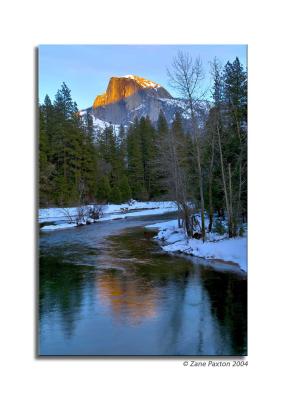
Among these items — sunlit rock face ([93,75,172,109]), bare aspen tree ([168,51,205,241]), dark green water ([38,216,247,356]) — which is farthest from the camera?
sunlit rock face ([93,75,172,109])

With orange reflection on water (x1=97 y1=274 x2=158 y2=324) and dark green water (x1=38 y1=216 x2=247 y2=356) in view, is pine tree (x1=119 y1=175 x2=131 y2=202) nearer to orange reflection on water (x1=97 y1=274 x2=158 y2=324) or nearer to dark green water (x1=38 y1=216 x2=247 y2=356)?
dark green water (x1=38 y1=216 x2=247 y2=356)

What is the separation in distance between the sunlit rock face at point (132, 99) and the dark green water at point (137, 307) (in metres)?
2.01

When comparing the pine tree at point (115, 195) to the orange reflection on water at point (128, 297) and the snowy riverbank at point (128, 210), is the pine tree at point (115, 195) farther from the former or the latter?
the orange reflection on water at point (128, 297)

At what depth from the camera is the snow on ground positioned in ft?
17.2

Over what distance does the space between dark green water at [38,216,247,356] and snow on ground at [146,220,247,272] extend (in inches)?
8.9

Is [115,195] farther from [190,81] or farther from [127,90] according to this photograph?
[127,90]

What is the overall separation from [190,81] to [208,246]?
3031 millimetres

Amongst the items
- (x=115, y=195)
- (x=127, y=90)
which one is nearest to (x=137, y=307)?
(x=127, y=90)

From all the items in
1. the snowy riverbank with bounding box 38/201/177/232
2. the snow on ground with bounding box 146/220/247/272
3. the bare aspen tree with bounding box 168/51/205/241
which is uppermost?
the bare aspen tree with bounding box 168/51/205/241

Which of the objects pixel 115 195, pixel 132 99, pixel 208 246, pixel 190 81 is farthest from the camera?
pixel 115 195

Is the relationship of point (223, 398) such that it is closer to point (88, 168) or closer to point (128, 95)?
point (128, 95)

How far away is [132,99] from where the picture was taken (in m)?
5.53

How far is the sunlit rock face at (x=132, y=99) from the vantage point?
509 centimetres

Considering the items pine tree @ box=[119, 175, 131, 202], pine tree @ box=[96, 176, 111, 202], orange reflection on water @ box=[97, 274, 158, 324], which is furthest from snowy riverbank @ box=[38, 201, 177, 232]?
orange reflection on water @ box=[97, 274, 158, 324]
